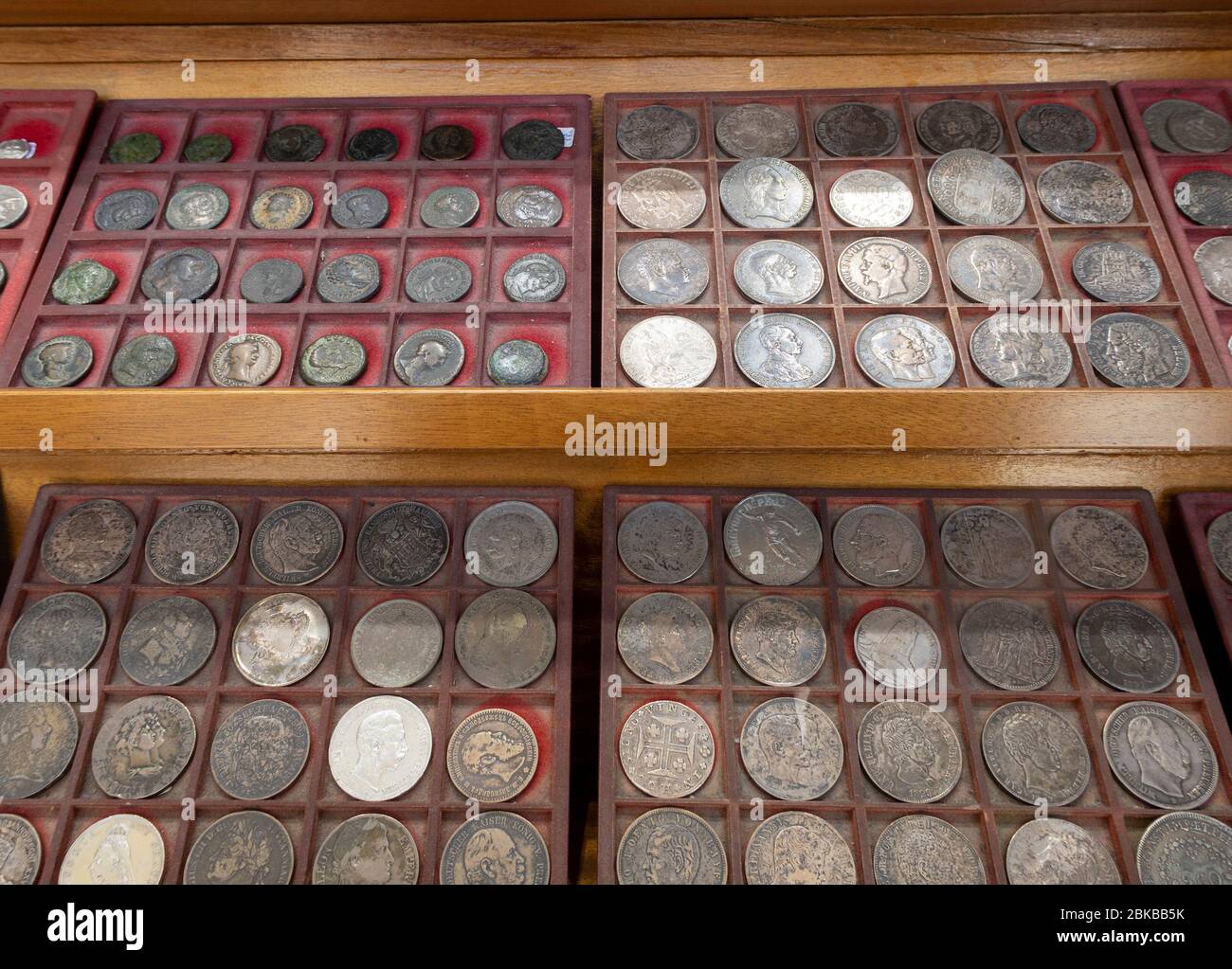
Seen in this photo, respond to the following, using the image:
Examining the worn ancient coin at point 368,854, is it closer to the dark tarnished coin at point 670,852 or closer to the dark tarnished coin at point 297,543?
the dark tarnished coin at point 670,852

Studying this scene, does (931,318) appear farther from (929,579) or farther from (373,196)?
(373,196)

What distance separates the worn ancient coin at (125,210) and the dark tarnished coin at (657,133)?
4.85 ft

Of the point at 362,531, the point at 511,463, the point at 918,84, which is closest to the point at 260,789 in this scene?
the point at 362,531

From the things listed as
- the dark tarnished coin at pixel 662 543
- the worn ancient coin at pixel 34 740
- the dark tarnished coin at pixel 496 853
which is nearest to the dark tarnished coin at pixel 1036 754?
the dark tarnished coin at pixel 662 543

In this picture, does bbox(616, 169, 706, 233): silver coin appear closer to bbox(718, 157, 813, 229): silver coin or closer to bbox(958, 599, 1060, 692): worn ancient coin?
bbox(718, 157, 813, 229): silver coin

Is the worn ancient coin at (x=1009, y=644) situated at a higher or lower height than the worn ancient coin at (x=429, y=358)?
lower

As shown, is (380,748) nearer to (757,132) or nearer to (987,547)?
(987,547)

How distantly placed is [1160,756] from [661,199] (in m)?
2.01

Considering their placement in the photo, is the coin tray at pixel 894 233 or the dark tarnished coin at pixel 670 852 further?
the coin tray at pixel 894 233

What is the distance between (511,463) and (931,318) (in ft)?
4.13

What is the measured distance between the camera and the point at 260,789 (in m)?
1.85

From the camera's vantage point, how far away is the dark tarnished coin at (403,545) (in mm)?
2102

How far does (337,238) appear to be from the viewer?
7.64 feet

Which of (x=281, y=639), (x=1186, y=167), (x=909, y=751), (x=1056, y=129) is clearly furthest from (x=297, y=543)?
(x=1186, y=167)
